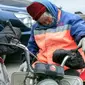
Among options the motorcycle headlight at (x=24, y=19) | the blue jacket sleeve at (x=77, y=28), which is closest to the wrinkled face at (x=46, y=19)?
the blue jacket sleeve at (x=77, y=28)

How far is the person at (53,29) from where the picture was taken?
3588 millimetres

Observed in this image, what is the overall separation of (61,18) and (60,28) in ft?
0.40

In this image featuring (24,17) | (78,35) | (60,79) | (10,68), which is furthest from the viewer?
(24,17)

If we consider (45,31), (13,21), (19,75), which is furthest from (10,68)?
A: (19,75)

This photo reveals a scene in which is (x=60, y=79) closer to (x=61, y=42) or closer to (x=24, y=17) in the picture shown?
(x=61, y=42)

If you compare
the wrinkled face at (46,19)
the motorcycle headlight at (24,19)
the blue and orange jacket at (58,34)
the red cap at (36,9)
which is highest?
the red cap at (36,9)

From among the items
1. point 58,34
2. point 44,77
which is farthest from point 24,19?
point 44,77

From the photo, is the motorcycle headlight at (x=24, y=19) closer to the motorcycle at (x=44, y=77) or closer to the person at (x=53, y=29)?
the person at (x=53, y=29)

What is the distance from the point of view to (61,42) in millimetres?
3594

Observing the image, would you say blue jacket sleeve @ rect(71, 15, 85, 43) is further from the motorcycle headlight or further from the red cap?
the motorcycle headlight

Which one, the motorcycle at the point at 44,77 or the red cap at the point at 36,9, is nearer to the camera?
the motorcycle at the point at 44,77

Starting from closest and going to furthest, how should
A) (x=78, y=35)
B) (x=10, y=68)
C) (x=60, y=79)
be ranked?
(x=60, y=79), (x=78, y=35), (x=10, y=68)

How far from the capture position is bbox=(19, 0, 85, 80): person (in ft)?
11.8

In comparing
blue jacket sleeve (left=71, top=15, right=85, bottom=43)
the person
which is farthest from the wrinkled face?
blue jacket sleeve (left=71, top=15, right=85, bottom=43)
